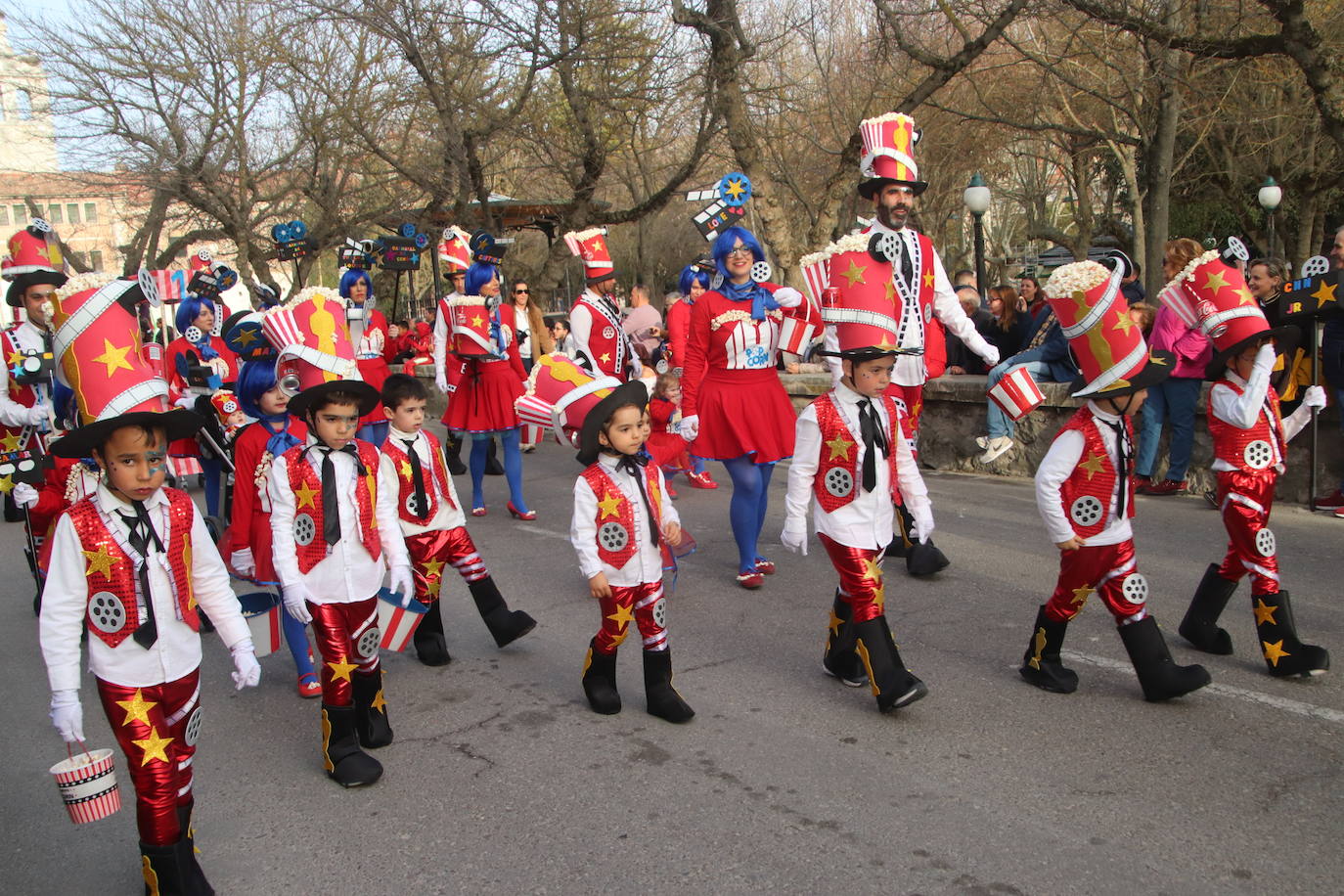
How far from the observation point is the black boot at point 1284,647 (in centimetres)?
461

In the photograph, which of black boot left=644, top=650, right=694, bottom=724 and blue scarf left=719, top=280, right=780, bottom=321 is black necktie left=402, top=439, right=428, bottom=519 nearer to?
black boot left=644, top=650, right=694, bottom=724

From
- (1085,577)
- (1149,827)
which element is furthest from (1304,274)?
(1149,827)

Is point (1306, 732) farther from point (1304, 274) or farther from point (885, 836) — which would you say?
point (1304, 274)

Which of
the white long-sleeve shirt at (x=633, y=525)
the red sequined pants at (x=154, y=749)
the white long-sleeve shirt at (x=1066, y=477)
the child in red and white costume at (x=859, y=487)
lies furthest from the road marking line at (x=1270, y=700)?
the red sequined pants at (x=154, y=749)

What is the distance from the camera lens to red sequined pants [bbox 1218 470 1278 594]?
4.68 meters

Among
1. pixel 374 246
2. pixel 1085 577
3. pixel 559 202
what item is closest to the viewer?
pixel 1085 577

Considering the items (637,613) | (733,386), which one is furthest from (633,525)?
(733,386)

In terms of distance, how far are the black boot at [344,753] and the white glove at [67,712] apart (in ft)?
3.61

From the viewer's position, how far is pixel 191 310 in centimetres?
889

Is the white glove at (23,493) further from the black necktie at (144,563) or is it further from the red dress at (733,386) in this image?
the red dress at (733,386)

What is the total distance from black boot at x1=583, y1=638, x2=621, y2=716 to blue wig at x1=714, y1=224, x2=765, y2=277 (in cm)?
279

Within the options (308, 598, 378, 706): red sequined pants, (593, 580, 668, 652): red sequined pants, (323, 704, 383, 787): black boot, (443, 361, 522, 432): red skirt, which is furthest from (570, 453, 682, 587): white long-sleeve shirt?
(443, 361, 522, 432): red skirt

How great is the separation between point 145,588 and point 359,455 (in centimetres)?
112

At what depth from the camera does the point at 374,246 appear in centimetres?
1351
